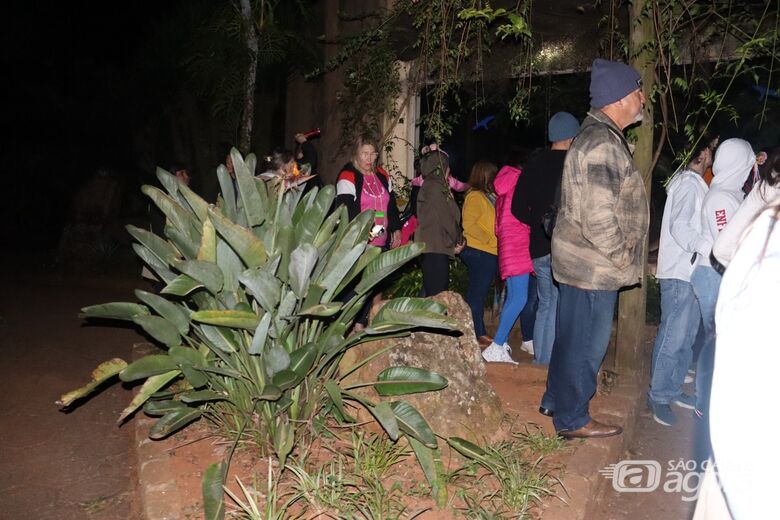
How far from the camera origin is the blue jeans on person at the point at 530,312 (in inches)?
258

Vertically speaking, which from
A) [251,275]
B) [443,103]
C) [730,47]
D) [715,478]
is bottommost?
[715,478]

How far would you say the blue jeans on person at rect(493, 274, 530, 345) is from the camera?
242 inches

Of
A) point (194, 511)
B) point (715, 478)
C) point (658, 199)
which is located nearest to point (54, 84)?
point (658, 199)

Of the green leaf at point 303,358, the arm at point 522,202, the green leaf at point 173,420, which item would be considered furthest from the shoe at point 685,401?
the green leaf at point 173,420

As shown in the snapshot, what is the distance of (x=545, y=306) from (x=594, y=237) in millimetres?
1658

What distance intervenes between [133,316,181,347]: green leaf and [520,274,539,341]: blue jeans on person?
129 inches

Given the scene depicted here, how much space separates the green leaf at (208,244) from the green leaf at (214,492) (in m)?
1.03

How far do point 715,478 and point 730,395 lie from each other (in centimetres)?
41

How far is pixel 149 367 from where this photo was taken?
385 cm

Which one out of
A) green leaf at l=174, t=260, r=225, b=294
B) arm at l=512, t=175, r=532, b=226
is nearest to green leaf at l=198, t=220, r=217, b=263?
green leaf at l=174, t=260, r=225, b=294

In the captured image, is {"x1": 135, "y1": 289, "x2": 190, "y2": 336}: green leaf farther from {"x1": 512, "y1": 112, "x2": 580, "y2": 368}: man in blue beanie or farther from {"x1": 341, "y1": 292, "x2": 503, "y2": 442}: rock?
{"x1": 512, "y1": 112, "x2": 580, "y2": 368}: man in blue beanie

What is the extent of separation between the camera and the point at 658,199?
11.3 m

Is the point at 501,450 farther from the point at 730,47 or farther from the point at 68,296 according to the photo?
the point at 68,296

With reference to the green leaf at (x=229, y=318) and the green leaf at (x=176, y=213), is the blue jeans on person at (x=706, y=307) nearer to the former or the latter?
the green leaf at (x=229, y=318)
